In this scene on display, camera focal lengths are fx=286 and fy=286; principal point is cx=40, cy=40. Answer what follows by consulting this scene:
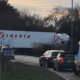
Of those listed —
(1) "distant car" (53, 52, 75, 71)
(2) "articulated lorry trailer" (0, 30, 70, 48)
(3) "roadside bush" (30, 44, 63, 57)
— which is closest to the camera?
(1) "distant car" (53, 52, 75, 71)

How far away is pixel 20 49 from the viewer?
175 feet

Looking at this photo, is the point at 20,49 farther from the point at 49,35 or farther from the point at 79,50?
the point at 79,50

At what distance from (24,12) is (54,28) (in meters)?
10.7

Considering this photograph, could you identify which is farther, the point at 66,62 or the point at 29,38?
the point at 29,38

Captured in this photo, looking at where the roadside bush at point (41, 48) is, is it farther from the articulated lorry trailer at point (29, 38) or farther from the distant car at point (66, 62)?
the distant car at point (66, 62)

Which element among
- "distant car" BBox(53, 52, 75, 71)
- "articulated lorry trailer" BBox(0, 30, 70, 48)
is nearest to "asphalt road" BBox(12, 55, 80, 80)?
"distant car" BBox(53, 52, 75, 71)

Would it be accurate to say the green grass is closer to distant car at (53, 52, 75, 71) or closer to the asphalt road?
the asphalt road

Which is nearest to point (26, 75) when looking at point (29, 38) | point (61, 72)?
point (61, 72)

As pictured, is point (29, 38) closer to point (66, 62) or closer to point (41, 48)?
point (41, 48)

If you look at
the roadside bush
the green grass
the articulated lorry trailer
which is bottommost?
the roadside bush

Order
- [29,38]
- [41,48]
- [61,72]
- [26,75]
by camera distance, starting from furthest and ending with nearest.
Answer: [29,38]
[41,48]
[61,72]
[26,75]

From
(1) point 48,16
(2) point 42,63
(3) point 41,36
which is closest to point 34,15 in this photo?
(1) point 48,16

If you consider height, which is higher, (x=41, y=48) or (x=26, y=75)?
(x=26, y=75)

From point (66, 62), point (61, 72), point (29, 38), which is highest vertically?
point (29, 38)
